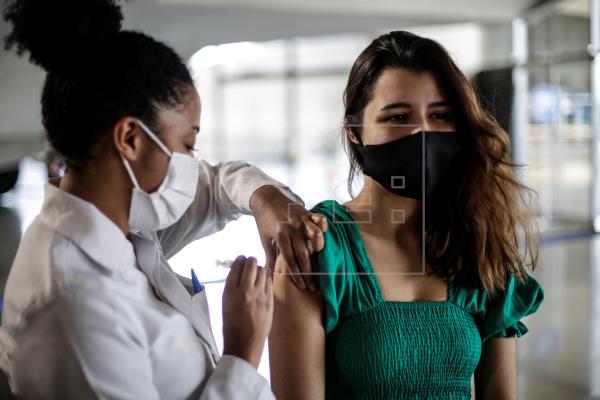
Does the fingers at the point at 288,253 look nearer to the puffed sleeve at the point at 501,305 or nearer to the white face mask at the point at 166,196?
the white face mask at the point at 166,196

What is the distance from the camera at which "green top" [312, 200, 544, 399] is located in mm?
1188

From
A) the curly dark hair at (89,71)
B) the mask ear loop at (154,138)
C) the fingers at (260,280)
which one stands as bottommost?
the fingers at (260,280)

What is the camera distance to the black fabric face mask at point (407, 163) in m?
1.03

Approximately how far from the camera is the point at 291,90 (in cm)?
128

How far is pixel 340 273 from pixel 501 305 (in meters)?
0.39

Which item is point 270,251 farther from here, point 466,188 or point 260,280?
point 466,188

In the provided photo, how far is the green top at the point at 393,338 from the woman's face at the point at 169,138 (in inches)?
14.7

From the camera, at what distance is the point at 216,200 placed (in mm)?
1220

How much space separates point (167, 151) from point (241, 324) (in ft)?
0.92

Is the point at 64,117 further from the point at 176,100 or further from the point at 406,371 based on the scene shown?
the point at 406,371

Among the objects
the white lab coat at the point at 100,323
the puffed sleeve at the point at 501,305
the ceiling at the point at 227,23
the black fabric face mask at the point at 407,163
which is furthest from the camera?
the puffed sleeve at the point at 501,305

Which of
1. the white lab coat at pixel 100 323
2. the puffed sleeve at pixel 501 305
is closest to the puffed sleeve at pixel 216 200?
the white lab coat at pixel 100 323

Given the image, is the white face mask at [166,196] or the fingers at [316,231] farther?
the fingers at [316,231]

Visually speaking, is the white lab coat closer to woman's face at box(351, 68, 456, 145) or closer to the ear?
the ear
